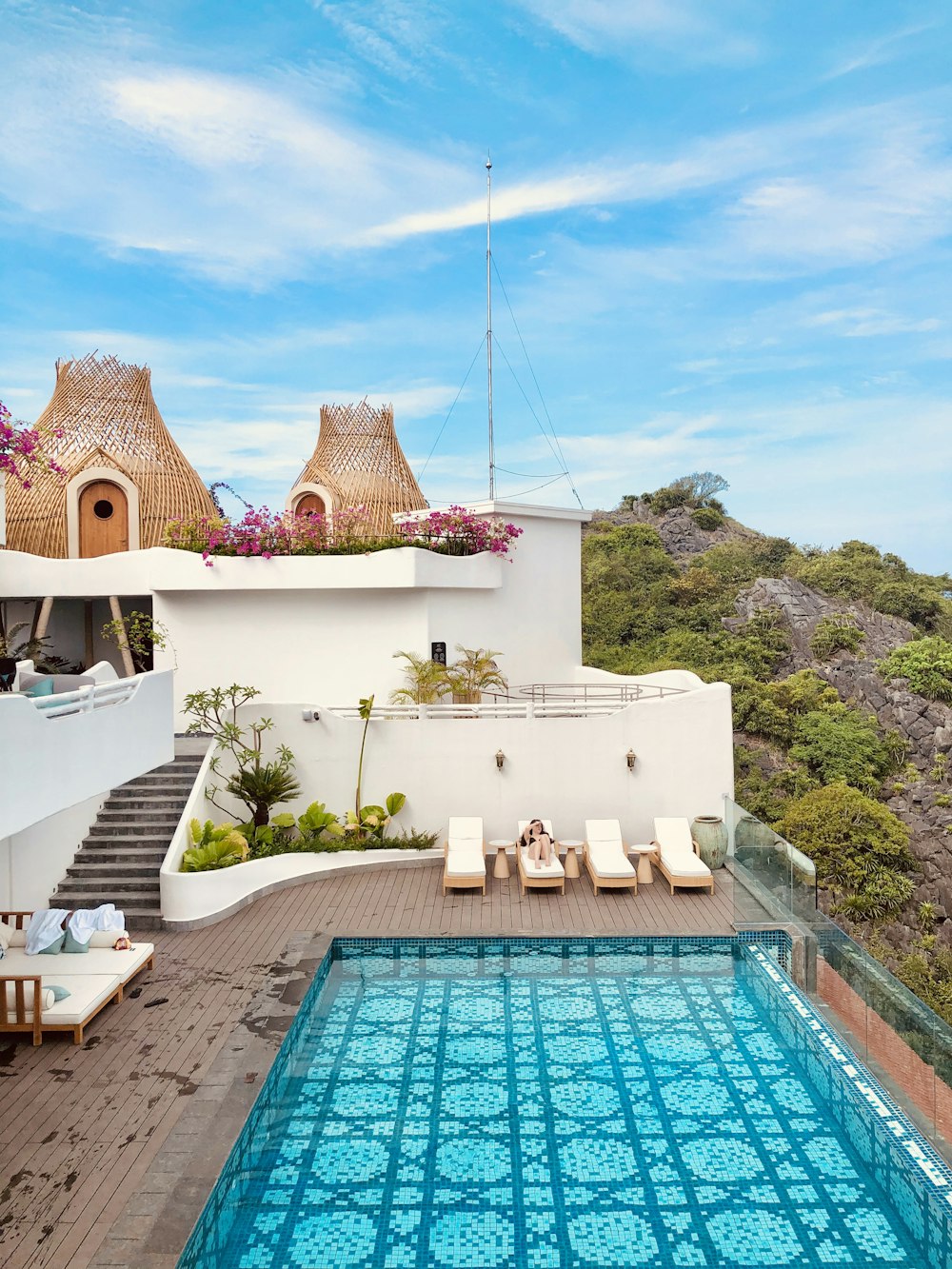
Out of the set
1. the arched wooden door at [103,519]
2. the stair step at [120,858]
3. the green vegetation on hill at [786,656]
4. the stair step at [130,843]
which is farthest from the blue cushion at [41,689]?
the green vegetation on hill at [786,656]

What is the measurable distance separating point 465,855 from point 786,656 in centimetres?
2551

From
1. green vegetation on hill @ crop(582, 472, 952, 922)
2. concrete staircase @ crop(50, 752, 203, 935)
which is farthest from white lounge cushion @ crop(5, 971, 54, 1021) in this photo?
green vegetation on hill @ crop(582, 472, 952, 922)

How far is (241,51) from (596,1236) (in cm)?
2222

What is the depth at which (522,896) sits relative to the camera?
42.3ft

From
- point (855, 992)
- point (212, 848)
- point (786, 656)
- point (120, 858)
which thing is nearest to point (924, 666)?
point (786, 656)

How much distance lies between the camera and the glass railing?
703 centimetres

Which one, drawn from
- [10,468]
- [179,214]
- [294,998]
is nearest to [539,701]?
[294,998]

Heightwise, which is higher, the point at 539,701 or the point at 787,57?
the point at 787,57

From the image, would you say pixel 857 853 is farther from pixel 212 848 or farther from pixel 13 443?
pixel 13 443

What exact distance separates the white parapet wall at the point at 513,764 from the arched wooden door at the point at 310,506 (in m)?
8.60

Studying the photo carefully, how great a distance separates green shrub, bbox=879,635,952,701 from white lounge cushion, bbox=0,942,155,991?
30205mm

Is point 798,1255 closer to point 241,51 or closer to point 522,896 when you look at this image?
point 522,896

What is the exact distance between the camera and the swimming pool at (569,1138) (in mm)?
6047

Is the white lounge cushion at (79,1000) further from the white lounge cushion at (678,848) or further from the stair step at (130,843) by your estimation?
the white lounge cushion at (678,848)
